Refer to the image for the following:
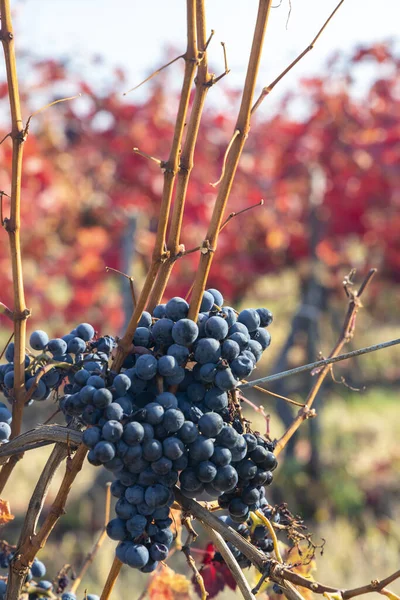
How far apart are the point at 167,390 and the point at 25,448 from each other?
0.58 ft

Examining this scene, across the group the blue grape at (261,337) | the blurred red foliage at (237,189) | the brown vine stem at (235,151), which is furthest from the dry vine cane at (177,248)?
the blurred red foliage at (237,189)

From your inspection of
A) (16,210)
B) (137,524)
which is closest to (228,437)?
(137,524)

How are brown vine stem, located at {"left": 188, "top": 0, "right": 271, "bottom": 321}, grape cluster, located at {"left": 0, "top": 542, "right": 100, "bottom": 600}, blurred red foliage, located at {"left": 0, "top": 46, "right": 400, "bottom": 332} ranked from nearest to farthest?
brown vine stem, located at {"left": 188, "top": 0, "right": 271, "bottom": 321}, grape cluster, located at {"left": 0, "top": 542, "right": 100, "bottom": 600}, blurred red foliage, located at {"left": 0, "top": 46, "right": 400, "bottom": 332}

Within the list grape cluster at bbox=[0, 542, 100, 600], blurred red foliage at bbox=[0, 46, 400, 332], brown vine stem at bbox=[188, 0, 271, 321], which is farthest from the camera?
blurred red foliage at bbox=[0, 46, 400, 332]

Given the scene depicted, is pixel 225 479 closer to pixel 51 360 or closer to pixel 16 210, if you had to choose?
pixel 51 360

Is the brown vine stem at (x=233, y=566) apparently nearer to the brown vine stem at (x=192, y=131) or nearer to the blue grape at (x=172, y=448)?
the blue grape at (x=172, y=448)

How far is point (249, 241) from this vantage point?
516cm

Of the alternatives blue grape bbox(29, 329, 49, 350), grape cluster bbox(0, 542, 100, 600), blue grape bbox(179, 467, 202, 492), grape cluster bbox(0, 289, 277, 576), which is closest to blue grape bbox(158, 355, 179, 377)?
grape cluster bbox(0, 289, 277, 576)

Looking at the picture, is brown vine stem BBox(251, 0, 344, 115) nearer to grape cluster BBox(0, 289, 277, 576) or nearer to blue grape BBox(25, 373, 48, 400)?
grape cluster BBox(0, 289, 277, 576)

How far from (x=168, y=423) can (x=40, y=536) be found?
215mm

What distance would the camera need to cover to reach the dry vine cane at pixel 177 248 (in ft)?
2.04

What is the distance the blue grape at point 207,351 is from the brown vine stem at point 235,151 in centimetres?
3

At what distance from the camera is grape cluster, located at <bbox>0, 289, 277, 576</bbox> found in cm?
65

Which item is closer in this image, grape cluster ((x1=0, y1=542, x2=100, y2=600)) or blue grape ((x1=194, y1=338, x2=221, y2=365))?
blue grape ((x1=194, y1=338, x2=221, y2=365))
